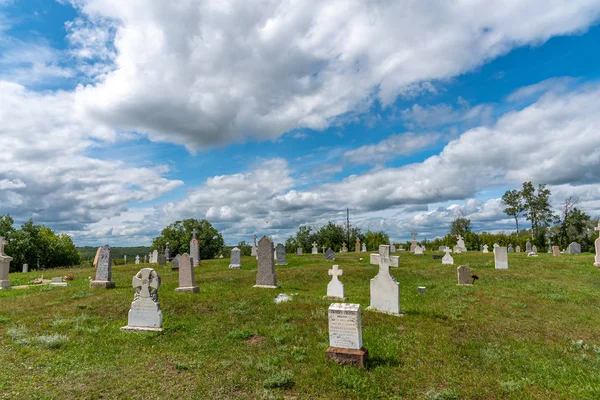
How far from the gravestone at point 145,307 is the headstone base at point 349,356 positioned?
488 centimetres

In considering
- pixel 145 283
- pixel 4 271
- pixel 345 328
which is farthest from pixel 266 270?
pixel 4 271

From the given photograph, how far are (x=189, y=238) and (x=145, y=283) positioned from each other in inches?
2075

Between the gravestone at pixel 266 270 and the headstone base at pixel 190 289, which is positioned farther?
the gravestone at pixel 266 270

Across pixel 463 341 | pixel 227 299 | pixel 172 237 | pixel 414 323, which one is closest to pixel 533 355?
pixel 463 341

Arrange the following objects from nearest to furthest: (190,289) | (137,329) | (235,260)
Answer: (137,329) < (190,289) < (235,260)

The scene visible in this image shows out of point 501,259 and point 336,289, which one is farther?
point 501,259

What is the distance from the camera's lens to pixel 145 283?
9953mm

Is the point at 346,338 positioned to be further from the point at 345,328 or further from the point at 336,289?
the point at 336,289

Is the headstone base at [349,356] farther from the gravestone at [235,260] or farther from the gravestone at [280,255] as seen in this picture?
the gravestone at [280,255]

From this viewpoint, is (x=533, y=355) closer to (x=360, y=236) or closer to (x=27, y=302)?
(x=27, y=302)

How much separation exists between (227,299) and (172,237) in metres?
52.2

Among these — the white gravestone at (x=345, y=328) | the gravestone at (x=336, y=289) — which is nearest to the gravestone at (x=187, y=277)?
the gravestone at (x=336, y=289)

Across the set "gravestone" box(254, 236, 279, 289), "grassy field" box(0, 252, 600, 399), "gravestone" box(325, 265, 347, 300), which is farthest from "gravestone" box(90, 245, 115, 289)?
"gravestone" box(325, 265, 347, 300)

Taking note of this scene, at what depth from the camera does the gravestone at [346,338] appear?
24.4 ft
